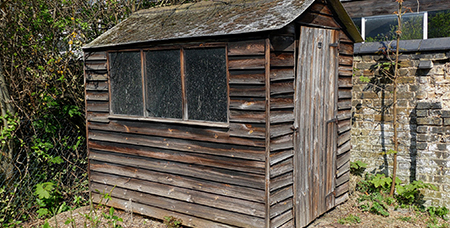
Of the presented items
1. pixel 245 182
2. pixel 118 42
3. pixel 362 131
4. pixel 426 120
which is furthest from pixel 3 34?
pixel 426 120

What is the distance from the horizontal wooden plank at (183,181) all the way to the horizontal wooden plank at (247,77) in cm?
139

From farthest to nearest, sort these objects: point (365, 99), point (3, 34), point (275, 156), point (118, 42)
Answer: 1. point (365, 99)
2. point (3, 34)
3. point (118, 42)
4. point (275, 156)

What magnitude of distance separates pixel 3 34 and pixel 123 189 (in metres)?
3.36

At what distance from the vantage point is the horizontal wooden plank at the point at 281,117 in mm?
4988

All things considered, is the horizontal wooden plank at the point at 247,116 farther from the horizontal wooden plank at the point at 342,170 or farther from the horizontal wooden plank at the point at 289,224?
the horizontal wooden plank at the point at 342,170

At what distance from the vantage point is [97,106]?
6684 millimetres

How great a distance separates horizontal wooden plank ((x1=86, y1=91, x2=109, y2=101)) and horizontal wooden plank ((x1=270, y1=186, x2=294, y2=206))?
3220 millimetres

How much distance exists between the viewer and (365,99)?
793cm

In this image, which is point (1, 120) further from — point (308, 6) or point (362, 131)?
point (362, 131)

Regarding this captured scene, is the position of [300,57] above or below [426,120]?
above

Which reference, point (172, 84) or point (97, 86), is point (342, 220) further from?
point (97, 86)

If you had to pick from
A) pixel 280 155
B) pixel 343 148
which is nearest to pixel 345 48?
pixel 343 148

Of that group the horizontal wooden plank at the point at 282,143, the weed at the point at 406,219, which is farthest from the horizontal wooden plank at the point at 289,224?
the weed at the point at 406,219

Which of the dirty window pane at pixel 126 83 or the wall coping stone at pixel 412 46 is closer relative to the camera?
the dirty window pane at pixel 126 83
